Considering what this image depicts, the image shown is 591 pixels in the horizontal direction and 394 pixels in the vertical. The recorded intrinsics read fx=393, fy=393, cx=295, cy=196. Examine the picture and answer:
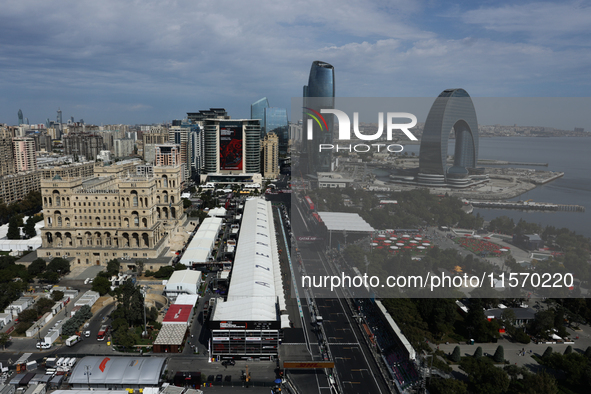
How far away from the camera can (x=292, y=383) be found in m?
17.3

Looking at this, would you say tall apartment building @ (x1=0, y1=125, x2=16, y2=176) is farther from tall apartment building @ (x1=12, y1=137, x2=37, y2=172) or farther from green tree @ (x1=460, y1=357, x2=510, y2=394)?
green tree @ (x1=460, y1=357, x2=510, y2=394)

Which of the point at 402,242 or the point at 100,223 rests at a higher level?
the point at 402,242

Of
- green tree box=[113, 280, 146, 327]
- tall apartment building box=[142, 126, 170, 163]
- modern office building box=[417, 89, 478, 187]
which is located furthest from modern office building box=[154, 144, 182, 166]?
tall apartment building box=[142, 126, 170, 163]

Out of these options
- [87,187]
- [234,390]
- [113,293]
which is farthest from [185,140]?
[234,390]

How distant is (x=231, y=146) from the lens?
6412 cm

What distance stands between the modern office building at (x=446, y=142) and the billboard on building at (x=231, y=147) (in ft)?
154

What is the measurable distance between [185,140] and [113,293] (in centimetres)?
4550

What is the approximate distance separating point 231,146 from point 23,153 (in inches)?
1175

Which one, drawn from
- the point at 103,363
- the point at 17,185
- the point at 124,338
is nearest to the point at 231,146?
the point at 17,185

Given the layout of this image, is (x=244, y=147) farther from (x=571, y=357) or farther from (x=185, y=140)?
(x=571, y=357)

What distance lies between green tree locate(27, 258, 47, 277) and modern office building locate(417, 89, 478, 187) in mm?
26306

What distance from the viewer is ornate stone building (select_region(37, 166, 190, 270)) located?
30781 mm

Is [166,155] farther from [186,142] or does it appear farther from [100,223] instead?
[186,142]

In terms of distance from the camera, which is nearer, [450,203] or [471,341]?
[450,203]
